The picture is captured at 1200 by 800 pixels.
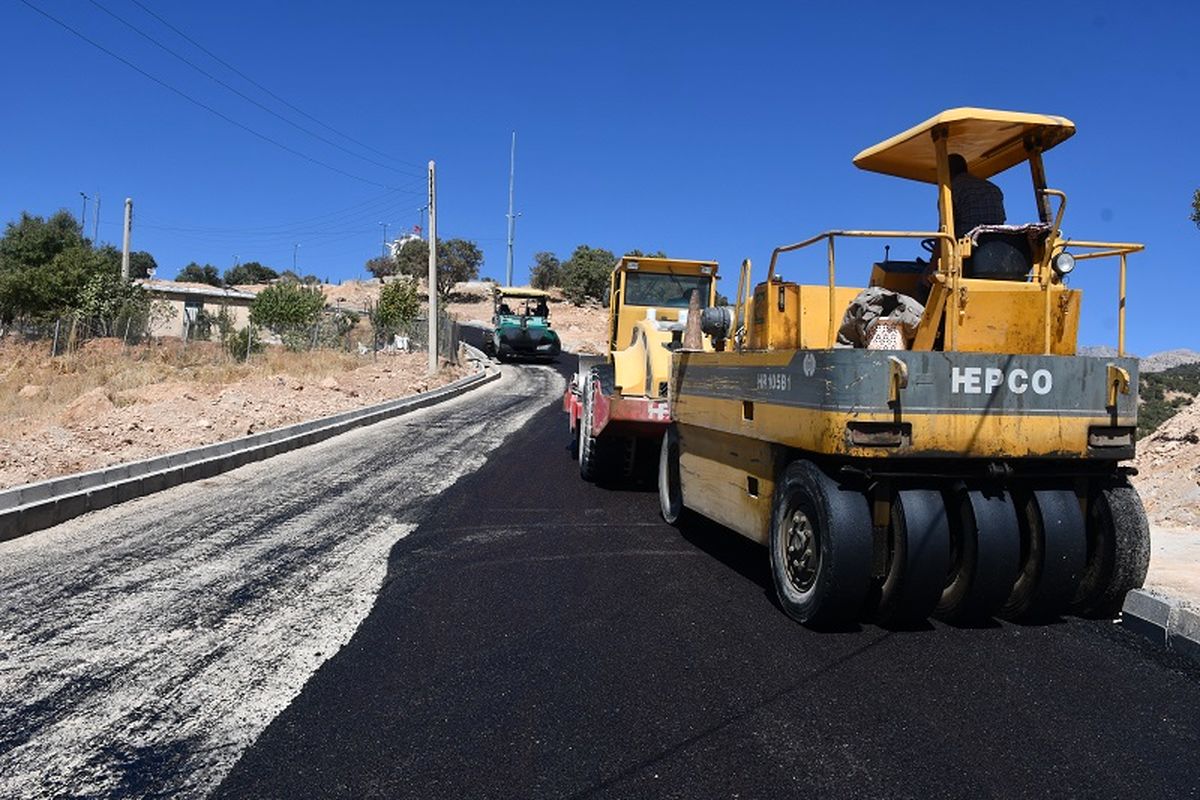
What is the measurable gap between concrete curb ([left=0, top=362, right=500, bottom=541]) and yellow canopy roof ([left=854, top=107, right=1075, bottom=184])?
7.39 metres

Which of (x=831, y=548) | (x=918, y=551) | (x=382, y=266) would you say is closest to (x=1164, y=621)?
(x=918, y=551)

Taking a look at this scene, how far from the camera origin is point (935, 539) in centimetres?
527

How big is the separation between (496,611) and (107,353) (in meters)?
23.3

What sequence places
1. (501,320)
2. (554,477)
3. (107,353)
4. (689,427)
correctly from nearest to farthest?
(689,427), (554,477), (107,353), (501,320)

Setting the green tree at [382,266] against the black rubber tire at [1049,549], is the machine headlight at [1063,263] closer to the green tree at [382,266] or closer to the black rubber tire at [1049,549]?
the black rubber tire at [1049,549]

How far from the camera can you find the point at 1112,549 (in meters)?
5.64

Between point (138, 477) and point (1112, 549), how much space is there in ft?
→ 29.2

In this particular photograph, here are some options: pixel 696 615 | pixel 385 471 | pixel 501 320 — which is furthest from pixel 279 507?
pixel 501 320

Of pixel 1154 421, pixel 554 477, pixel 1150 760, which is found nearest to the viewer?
pixel 1150 760

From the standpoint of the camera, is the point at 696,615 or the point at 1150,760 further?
the point at 696,615

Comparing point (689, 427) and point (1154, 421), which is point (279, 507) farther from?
point (1154, 421)

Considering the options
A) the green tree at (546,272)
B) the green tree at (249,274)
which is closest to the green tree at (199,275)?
the green tree at (249,274)

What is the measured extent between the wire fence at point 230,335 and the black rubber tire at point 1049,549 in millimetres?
24403

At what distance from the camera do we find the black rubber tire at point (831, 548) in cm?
521
